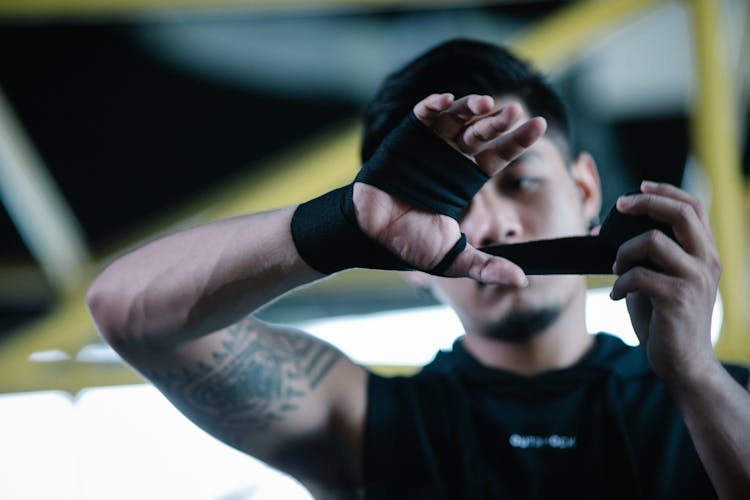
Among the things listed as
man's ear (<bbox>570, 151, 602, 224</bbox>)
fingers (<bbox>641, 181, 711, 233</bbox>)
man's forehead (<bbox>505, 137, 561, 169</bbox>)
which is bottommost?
man's ear (<bbox>570, 151, 602, 224</bbox>)

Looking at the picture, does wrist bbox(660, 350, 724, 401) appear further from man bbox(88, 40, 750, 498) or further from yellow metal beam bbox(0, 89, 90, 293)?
yellow metal beam bbox(0, 89, 90, 293)

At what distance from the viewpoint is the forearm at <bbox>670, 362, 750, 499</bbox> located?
56 cm

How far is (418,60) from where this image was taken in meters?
0.78

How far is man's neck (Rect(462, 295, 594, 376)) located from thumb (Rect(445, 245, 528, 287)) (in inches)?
10.9

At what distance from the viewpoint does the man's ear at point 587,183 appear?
81cm

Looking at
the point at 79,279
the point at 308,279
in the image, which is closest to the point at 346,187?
the point at 308,279

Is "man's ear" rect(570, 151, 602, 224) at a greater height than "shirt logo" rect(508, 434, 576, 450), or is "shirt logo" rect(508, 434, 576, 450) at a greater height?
"man's ear" rect(570, 151, 602, 224)

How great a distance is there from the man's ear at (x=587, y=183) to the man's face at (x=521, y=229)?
0.05m

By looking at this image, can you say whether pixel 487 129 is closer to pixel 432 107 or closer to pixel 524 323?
pixel 432 107

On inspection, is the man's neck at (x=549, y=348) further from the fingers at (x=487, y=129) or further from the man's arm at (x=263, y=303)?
the fingers at (x=487, y=129)

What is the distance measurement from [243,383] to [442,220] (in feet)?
0.97

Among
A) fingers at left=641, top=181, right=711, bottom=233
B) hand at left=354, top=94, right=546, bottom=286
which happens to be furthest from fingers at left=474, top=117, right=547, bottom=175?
fingers at left=641, top=181, right=711, bottom=233

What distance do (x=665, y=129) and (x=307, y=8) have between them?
1372 millimetres

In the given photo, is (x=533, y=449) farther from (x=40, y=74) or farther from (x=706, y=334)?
(x=40, y=74)
